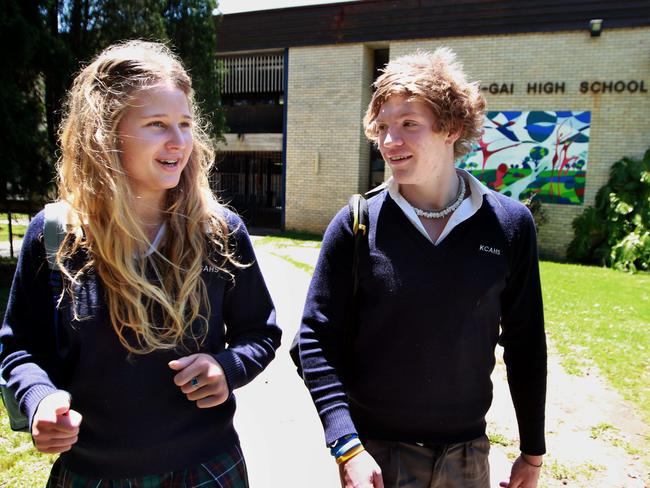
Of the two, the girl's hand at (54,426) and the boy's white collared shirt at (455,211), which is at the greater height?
the boy's white collared shirt at (455,211)

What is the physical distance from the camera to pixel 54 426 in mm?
1309

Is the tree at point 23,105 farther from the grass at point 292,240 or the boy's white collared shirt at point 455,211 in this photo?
the boy's white collared shirt at point 455,211

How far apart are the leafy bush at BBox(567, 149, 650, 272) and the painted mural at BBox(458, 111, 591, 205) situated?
627 millimetres

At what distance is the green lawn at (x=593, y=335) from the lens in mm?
3123

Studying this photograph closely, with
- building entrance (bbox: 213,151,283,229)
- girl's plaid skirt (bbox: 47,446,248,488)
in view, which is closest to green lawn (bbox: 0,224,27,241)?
building entrance (bbox: 213,151,283,229)

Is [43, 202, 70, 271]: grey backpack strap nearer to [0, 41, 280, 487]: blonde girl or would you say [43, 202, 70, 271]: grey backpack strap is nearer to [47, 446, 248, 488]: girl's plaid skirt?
[0, 41, 280, 487]: blonde girl

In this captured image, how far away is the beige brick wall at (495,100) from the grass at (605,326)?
3844 mm

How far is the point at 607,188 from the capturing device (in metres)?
12.5

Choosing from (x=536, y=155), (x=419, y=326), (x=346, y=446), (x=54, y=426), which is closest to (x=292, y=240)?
(x=536, y=155)

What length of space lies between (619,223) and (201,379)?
12.9 metres

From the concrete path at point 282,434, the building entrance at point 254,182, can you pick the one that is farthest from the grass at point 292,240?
the concrete path at point 282,434

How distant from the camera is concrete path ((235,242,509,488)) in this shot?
122 inches

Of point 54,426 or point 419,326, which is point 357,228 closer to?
point 419,326

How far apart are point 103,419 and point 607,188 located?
13376 millimetres
